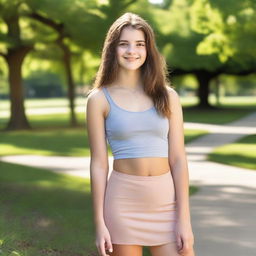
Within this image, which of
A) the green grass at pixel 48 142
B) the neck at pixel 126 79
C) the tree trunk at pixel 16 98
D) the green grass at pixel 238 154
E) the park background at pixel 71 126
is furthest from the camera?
the tree trunk at pixel 16 98

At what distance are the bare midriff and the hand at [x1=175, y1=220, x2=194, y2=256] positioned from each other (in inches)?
9.4

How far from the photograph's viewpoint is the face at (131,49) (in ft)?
9.40

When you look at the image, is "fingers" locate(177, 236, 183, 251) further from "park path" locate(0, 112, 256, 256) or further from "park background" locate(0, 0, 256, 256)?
"park path" locate(0, 112, 256, 256)

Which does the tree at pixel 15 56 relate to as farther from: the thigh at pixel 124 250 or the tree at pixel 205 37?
the thigh at pixel 124 250

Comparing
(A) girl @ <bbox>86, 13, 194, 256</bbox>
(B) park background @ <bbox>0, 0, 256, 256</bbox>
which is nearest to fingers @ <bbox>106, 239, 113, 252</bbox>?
(A) girl @ <bbox>86, 13, 194, 256</bbox>

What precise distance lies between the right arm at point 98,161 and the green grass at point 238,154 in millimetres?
10163

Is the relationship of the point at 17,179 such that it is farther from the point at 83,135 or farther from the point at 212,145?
the point at 83,135

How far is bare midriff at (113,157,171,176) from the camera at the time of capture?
2.85 meters

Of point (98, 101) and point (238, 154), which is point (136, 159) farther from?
point (238, 154)

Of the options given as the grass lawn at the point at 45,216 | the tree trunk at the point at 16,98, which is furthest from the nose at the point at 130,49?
the tree trunk at the point at 16,98

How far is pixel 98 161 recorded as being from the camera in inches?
114

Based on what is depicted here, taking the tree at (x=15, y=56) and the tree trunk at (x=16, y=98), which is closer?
the tree at (x=15, y=56)

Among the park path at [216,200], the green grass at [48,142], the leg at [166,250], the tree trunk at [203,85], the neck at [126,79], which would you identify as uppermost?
the neck at [126,79]

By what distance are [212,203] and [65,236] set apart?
276 centimetres
